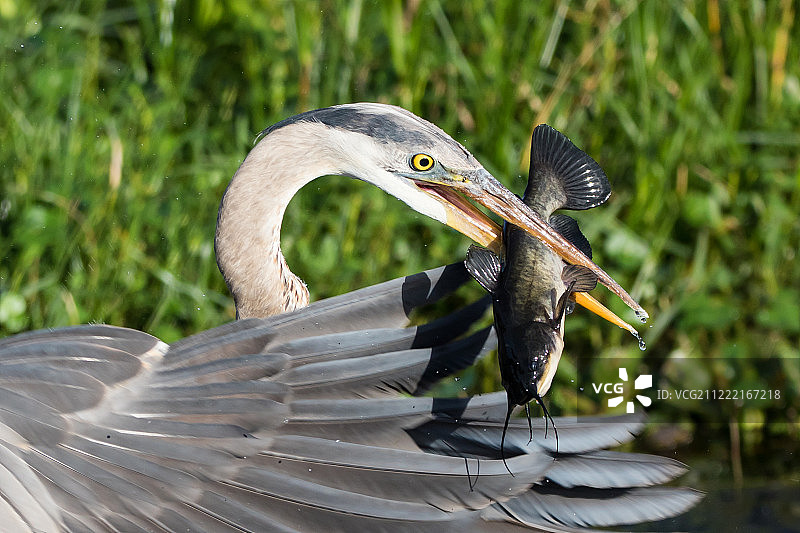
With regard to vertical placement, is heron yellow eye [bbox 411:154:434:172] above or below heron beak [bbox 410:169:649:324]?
above

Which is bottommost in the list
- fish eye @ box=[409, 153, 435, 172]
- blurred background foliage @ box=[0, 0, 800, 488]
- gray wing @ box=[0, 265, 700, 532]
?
gray wing @ box=[0, 265, 700, 532]

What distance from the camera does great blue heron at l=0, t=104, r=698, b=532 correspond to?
1.94 metres

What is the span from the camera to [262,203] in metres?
2.53

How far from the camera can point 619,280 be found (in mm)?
3932

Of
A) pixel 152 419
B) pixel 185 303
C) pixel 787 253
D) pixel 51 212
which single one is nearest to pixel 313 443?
pixel 152 419

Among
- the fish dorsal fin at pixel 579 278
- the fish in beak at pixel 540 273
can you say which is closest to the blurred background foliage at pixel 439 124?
the fish in beak at pixel 540 273

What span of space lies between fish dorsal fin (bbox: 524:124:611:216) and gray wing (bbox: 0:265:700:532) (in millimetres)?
295

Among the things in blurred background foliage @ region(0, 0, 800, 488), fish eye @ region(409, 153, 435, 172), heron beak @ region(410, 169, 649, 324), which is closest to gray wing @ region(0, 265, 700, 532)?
heron beak @ region(410, 169, 649, 324)

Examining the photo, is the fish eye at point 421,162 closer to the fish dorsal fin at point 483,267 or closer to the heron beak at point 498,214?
the heron beak at point 498,214

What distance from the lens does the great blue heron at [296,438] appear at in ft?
6.37

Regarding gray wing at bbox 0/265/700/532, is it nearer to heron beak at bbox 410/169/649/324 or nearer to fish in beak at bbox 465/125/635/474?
fish in beak at bbox 465/125/635/474

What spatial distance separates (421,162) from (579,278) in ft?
1.58

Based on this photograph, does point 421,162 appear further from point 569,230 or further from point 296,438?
point 296,438

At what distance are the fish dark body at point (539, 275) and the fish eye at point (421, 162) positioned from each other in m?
0.21
